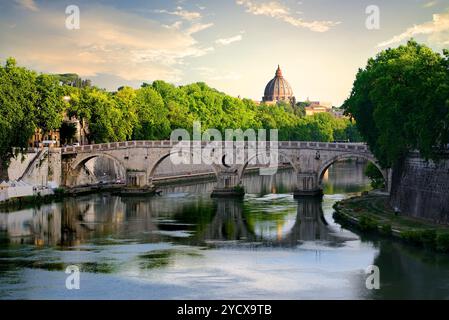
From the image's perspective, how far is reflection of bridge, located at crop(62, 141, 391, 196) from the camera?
72.6 meters

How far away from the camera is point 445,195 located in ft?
152

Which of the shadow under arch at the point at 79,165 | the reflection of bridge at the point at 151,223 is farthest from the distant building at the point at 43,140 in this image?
the reflection of bridge at the point at 151,223

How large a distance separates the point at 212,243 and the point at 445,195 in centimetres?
1478

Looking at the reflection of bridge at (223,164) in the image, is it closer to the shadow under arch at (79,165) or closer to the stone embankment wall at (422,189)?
the shadow under arch at (79,165)

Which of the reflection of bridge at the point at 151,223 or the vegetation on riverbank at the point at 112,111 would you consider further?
the vegetation on riverbank at the point at 112,111

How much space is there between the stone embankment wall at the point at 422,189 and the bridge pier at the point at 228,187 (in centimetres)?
2059

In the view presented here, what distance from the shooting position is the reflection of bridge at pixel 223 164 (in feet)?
238

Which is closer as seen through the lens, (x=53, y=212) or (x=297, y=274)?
(x=297, y=274)

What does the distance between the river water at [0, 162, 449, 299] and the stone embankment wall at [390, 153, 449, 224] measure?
4.79 m

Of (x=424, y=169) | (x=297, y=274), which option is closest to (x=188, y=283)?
(x=297, y=274)

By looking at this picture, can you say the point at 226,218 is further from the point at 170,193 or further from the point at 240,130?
the point at 240,130

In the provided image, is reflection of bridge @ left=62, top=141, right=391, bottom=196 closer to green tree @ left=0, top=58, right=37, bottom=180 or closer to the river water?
the river water

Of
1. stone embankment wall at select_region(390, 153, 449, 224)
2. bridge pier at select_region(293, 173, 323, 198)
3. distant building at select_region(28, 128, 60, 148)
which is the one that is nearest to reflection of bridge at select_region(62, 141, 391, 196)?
bridge pier at select_region(293, 173, 323, 198)

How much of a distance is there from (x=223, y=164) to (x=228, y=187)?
10.3 feet
